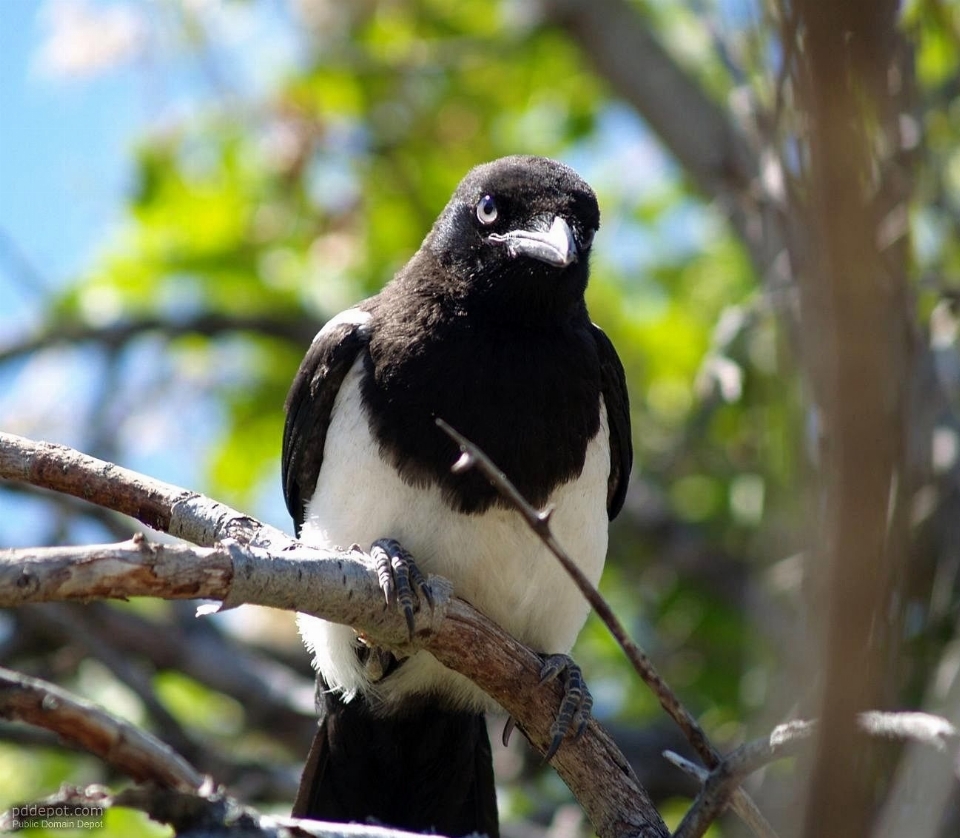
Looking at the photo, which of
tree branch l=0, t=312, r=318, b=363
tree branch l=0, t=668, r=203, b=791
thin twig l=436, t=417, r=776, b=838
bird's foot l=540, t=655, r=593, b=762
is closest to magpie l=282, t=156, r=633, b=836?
bird's foot l=540, t=655, r=593, b=762

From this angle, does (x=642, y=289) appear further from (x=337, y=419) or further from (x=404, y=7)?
(x=337, y=419)

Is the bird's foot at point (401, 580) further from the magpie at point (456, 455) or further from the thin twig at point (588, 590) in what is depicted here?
the thin twig at point (588, 590)

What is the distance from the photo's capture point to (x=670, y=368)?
7.10m

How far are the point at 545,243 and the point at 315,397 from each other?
0.94m

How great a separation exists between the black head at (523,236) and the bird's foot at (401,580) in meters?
1.06

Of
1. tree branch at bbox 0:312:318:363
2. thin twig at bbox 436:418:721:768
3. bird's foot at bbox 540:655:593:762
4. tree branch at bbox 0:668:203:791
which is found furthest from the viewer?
tree branch at bbox 0:312:318:363

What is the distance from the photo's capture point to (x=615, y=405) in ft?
15.2

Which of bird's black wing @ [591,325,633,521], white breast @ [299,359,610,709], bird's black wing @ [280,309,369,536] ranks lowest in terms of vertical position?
white breast @ [299,359,610,709]

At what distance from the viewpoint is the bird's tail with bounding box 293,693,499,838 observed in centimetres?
449

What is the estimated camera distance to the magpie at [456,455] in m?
4.02

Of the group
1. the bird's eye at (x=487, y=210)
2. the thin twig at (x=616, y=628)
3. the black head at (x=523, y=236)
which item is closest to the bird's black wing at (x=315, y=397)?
the black head at (x=523, y=236)

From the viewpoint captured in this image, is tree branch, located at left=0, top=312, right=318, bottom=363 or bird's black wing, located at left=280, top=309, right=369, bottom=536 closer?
bird's black wing, located at left=280, top=309, right=369, bottom=536

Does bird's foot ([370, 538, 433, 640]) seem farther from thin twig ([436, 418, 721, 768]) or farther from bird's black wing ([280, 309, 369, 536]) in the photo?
bird's black wing ([280, 309, 369, 536])

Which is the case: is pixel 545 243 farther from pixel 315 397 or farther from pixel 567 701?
pixel 567 701
